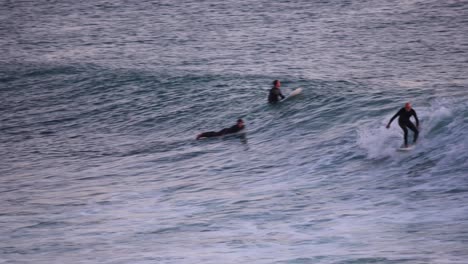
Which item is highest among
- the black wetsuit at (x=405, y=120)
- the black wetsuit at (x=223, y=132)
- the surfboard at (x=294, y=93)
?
the black wetsuit at (x=405, y=120)

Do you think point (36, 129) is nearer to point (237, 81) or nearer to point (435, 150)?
point (237, 81)

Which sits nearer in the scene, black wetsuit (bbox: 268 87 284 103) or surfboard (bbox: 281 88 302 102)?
black wetsuit (bbox: 268 87 284 103)

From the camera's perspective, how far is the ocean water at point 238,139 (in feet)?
62.8

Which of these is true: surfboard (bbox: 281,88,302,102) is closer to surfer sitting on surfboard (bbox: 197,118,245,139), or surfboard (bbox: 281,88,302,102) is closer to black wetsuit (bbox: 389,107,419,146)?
surfer sitting on surfboard (bbox: 197,118,245,139)

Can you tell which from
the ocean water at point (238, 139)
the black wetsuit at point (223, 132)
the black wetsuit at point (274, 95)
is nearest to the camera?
the ocean water at point (238, 139)

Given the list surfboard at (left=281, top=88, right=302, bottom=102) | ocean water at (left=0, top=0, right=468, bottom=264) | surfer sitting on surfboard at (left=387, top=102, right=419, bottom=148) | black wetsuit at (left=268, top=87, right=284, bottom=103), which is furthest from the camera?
surfboard at (left=281, top=88, right=302, bottom=102)

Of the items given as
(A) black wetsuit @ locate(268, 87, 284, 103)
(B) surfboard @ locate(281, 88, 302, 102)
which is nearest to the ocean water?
(B) surfboard @ locate(281, 88, 302, 102)

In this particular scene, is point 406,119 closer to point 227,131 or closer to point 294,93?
point 227,131

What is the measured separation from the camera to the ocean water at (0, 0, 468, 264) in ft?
62.8

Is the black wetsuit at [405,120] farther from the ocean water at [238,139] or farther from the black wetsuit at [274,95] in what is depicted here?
the black wetsuit at [274,95]

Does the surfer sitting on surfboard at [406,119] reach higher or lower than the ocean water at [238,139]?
higher

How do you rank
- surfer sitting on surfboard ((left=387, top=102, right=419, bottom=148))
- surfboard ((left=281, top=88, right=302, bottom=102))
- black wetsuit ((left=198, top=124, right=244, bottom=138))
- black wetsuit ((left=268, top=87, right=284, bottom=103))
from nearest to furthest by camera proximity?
surfer sitting on surfboard ((left=387, top=102, right=419, bottom=148)) → black wetsuit ((left=198, top=124, right=244, bottom=138)) → black wetsuit ((left=268, top=87, right=284, bottom=103)) → surfboard ((left=281, top=88, right=302, bottom=102))

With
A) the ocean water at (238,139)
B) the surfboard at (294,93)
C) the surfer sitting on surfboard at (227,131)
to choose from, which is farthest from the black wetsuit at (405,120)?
the surfboard at (294,93)

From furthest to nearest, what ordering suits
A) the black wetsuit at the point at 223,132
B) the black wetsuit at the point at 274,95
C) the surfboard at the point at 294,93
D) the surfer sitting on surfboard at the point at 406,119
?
the surfboard at the point at 294,93 < the black wetsuit at the point at 274,95 < the black wetsuit at the point at 223,132 < the surfer sitting on surfboard at the point at 406,119
